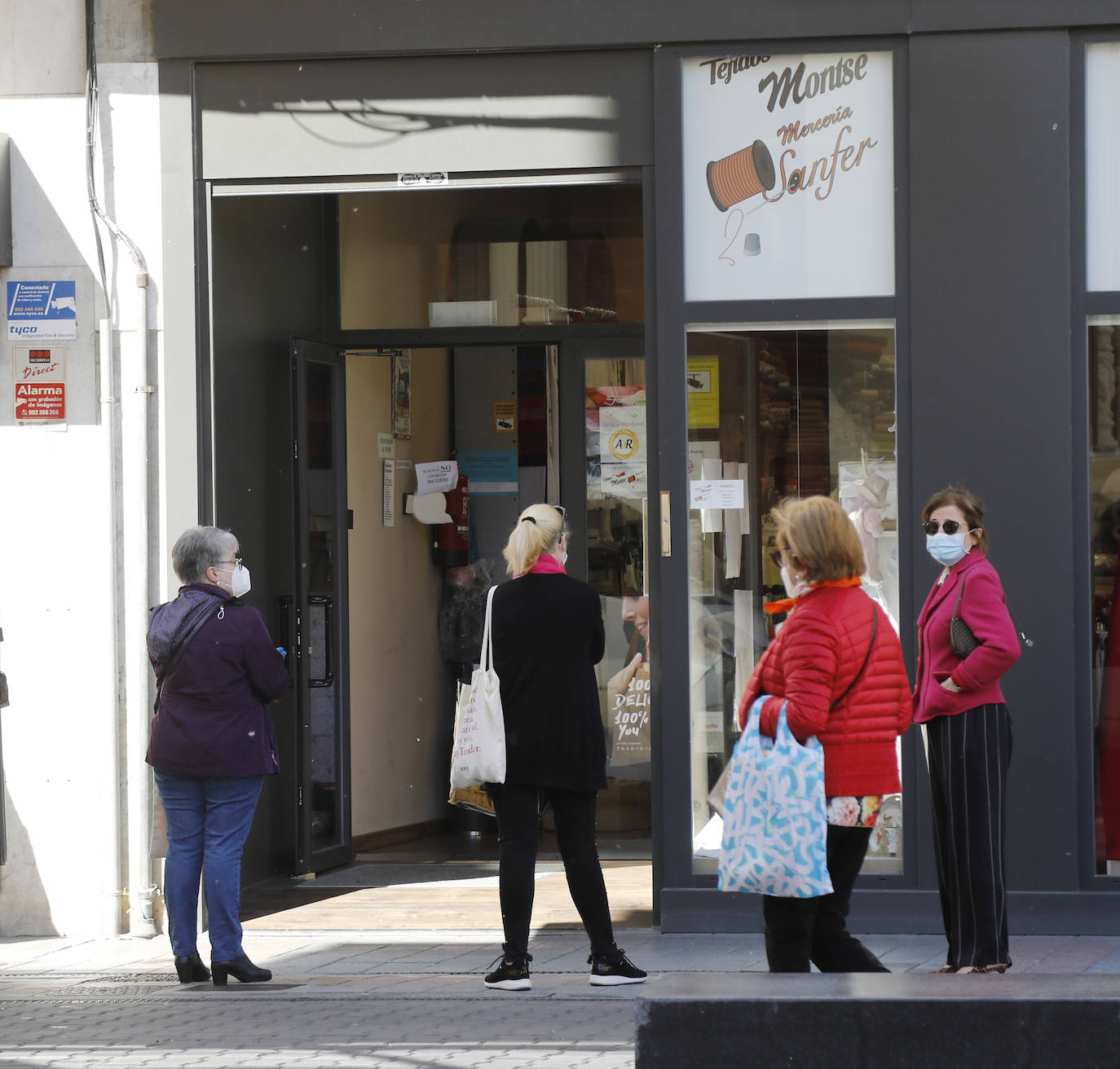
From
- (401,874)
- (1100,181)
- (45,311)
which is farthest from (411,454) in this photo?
(1100,181)

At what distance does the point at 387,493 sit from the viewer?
883 cm

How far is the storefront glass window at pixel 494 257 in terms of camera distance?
848cm

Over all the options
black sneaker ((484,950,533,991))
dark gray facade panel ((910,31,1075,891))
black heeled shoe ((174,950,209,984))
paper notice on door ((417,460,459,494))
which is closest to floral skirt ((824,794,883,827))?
black sneaker ((484,950,533,991))

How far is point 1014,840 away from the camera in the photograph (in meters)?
6.38

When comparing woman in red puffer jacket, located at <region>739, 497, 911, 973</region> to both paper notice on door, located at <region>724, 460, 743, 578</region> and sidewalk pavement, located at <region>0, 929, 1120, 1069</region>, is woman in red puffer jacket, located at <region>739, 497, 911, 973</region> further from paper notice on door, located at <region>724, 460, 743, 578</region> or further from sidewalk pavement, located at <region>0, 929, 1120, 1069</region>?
paper notice on door, located at <region>724, 460, 743, 578</region>

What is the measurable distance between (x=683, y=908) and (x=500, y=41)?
3727 millimetres

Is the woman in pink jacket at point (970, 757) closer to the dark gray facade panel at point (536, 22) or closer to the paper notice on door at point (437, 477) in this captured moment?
the dark gray facade panel at point (536, 22)

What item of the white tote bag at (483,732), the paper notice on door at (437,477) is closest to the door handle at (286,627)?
the paper notice on door at (437,477)

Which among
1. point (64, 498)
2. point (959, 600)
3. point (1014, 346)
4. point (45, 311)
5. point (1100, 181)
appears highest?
point (1100, 181)

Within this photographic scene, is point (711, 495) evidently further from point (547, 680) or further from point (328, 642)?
point (328, 642)

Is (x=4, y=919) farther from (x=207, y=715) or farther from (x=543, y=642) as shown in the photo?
(x=543, y=642)

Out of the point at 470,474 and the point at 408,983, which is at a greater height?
the point at 470,474

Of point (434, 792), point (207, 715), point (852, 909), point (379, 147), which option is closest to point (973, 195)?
point (379, 147)

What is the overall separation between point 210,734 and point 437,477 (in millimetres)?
3527
